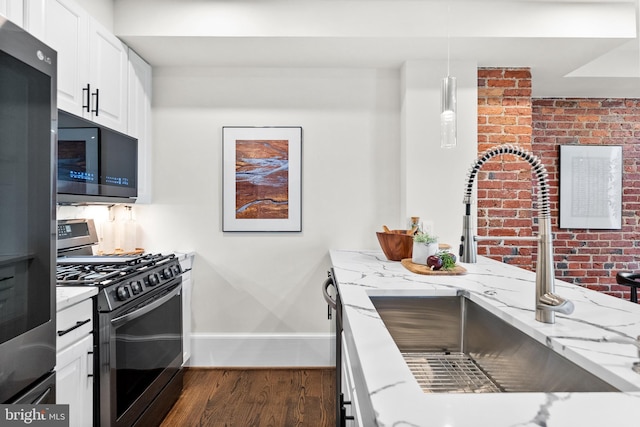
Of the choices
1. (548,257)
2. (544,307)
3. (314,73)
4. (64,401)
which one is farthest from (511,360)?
(314,73)

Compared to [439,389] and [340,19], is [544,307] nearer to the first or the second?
[439,389]

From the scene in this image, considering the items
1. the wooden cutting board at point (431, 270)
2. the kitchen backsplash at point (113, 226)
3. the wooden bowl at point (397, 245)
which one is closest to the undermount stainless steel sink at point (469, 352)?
the wooden cutting board at point (431, 270)

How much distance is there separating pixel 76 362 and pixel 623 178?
455 cm

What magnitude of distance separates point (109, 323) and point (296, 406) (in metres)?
1.30

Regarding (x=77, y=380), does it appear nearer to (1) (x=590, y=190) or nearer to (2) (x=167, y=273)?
(2) (x=167, y=273)

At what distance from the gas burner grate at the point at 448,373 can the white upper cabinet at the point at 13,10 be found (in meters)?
2.07

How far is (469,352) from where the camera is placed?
1.48 m

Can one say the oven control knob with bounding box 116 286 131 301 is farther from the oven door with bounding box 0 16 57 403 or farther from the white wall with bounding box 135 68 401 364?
the white wall with bounding box 135 68 401 364

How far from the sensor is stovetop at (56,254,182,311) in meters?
1.71

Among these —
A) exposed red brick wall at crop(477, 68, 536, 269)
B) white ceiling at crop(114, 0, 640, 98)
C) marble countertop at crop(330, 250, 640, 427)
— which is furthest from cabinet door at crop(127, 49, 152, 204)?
exposed red brick wall at crop(477, 68, 536, 269)

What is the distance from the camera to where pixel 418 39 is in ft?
8.43

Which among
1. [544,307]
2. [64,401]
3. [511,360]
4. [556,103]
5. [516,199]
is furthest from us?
[556,103]

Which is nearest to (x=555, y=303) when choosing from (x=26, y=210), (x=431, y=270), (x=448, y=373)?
(x=448, y=373)

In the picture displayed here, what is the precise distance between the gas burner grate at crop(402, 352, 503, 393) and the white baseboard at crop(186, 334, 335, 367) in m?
1.67
